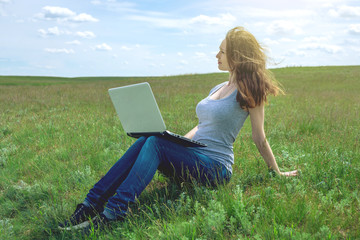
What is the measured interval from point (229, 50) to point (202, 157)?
123 cm

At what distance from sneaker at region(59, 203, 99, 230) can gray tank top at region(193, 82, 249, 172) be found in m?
Result: 1.34

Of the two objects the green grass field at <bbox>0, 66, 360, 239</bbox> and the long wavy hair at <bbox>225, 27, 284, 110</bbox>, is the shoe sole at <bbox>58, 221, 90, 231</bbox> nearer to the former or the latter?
the green grass field at <bbox>0, 66, 360, 239</bbox>

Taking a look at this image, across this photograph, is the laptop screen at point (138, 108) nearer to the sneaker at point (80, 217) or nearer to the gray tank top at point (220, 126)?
the gray tank top at point (220, 126)

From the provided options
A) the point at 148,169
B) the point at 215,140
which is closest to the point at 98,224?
the point at 148,169

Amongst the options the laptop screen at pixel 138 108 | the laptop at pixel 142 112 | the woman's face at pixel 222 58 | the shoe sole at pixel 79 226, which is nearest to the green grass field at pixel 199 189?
the shoe sole at pixel 79 226

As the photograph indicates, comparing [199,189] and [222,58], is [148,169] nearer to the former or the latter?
[199,189]

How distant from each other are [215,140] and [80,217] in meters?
1.68

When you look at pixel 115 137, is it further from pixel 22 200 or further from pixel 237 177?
pixel 237 177

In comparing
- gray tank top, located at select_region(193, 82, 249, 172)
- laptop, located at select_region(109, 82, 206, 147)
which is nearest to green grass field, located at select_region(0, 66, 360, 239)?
gray tank top, located at select_region(193, 82, 249, 172)

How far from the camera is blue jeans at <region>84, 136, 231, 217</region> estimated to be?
3182 mm

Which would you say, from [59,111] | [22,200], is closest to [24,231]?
[22,200]

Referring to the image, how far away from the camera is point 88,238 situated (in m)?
3.15

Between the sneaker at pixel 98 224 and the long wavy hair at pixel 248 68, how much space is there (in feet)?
6.06

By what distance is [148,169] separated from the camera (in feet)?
10.6
